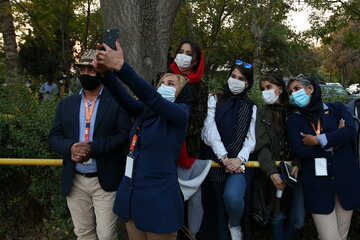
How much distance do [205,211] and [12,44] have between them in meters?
7.98

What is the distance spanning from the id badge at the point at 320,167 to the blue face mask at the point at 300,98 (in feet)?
1.59

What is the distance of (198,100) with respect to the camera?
10.3ft

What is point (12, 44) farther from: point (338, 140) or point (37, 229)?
point (338, 140)

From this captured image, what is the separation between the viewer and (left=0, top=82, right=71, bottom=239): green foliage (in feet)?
12.3

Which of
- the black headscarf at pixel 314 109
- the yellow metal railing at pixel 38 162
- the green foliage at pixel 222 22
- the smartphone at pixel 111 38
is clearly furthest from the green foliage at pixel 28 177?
the green foliage at pixel 222 22

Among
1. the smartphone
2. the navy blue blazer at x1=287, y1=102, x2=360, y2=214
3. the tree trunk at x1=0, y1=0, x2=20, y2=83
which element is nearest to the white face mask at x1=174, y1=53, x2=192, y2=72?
the navy blue blazer at x1=287, y1=102, x2=360, y2=214

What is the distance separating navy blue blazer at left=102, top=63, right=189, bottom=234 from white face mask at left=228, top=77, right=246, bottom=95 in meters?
0.84

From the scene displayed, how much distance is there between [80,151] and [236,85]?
56.8 inches

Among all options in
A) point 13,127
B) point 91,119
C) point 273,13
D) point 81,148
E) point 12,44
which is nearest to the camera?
point 81,148

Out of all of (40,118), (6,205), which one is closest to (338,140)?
(40,118)

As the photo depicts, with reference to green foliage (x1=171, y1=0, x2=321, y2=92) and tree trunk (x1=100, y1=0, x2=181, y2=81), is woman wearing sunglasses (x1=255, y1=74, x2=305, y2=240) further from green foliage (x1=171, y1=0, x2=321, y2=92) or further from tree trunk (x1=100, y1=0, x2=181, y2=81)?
green foliage (x1=171, y1=0, x2=321, y2=92)

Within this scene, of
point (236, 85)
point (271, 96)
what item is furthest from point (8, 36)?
point (271, 96)

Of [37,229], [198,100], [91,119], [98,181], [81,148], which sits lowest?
[37,229]

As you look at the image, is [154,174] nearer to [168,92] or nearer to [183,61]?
[168,92]
